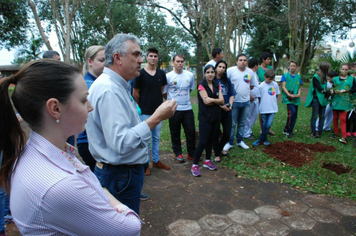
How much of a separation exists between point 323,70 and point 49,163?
6.76 m

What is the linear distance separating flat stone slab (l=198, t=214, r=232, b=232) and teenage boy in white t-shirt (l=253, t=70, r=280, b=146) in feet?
9.81

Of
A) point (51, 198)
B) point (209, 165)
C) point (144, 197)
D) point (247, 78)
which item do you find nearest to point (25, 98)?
point (51, 198)

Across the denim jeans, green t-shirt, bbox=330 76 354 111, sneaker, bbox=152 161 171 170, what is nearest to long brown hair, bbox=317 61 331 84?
green t-shirt, bbox=330 76 354 111

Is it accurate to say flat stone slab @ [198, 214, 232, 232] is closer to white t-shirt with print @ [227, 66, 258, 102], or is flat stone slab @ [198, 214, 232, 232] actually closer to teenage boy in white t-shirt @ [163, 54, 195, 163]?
teenage boy in white t-shirt @ [163, 54, 195, 163]

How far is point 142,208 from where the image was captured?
10.3ft

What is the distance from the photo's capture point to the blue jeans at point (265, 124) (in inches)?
216

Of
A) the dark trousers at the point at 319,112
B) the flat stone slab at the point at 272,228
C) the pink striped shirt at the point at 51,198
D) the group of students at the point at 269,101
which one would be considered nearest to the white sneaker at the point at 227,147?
the group of students at the point at 269,101

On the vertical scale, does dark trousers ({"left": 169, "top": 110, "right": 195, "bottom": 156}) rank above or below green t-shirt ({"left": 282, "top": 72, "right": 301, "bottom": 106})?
below

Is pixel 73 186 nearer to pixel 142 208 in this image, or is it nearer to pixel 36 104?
pixel 36 104

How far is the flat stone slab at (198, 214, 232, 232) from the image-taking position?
2.71 m

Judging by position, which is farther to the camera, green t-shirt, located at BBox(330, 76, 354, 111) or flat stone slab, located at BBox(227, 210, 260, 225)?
green t-shirt, located at BBox(330, 76, 354, 111)

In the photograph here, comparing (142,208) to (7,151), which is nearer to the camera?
(7,151)

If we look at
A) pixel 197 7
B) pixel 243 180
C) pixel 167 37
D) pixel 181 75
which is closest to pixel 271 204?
pixel 243 180

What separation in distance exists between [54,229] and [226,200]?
2.81m
